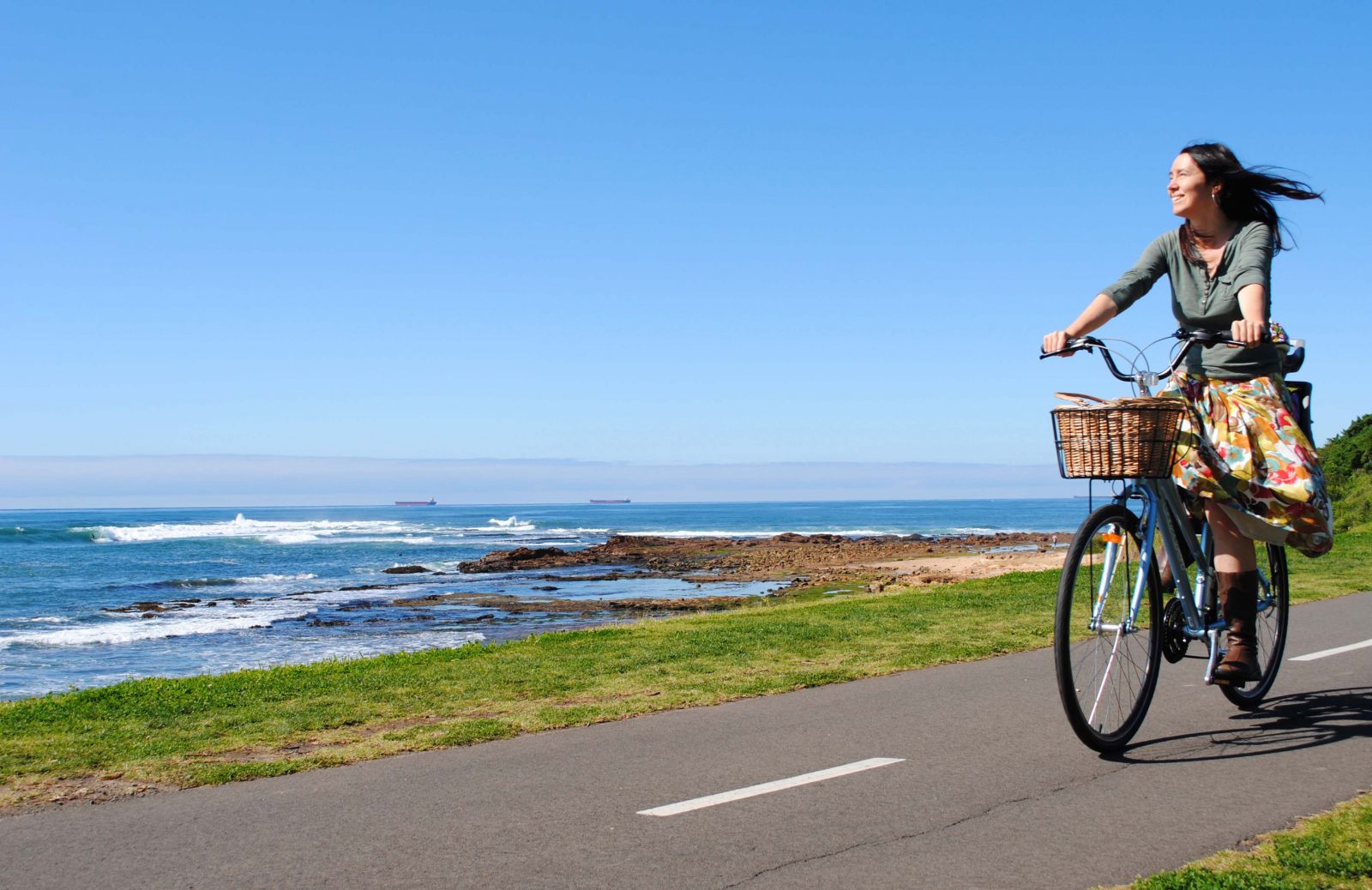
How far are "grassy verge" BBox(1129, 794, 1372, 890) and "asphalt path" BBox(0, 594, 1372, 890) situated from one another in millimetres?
147

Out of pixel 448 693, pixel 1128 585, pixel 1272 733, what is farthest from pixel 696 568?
pixel 1128 585

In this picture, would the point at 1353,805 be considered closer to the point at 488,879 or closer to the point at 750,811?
the point at 750,811

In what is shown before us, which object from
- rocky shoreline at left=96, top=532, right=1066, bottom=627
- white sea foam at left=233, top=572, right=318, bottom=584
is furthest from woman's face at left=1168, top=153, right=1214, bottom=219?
white sea foam at left=233, top=572, right=318, bottom=584

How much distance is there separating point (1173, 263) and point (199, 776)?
523 centimetres

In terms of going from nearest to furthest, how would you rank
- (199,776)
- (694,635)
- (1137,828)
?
(1137,828)
(199,776)
(694,635)

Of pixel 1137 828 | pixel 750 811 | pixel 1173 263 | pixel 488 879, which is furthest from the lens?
pixel 1173 263

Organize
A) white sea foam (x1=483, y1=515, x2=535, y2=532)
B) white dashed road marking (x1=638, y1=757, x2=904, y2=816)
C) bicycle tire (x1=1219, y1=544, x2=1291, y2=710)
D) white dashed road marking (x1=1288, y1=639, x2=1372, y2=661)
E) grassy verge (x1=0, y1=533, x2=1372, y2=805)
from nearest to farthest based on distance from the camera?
white dashed road marking (x1=638, y1=757, x2=904, y2=816) < grassy verge (x1=0, y1=533, x2=1372, y2=805) < bicycle tire (x1=1219, y1=544, x2=1291, y2=710) < white dashed road marking (x1=1288, y1=639, x2=1372, y2=661) < white sea foam (x1=483, y1=515, x2=535, y2=532)

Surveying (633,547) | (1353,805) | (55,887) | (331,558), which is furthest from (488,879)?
(331,558)

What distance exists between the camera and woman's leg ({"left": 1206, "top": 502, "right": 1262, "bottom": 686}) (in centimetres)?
543

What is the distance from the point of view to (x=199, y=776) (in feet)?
16.9

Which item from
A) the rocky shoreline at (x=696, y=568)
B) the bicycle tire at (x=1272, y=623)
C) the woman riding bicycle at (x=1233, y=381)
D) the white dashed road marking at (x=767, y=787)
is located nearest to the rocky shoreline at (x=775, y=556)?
the rocky shoreline at (x=696, y=568)

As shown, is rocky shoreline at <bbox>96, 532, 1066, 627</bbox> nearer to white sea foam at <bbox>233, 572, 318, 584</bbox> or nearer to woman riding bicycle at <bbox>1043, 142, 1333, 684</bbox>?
Result: white sea foam at <bbox>233, 572, 318, 584</bbox>

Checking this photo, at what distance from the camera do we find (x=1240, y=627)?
5.46m

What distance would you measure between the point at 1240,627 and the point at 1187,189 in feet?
6.98
